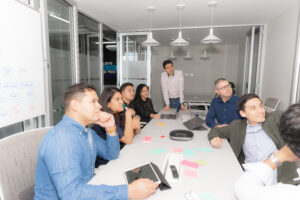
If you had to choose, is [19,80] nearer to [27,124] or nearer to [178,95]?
[27,124]

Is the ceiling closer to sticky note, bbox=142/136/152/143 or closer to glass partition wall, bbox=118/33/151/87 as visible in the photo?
glass partition wall, bbox=118/33/151/87

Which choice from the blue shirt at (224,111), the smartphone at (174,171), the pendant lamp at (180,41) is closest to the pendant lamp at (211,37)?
the pendant lamp at (180,41)

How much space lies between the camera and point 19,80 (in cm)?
228

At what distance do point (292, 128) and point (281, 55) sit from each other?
12.7ft

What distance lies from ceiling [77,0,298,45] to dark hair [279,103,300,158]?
3.11m

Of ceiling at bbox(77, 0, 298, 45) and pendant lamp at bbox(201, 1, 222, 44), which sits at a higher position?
ceiling at bbox(77, 0, 298, 45)

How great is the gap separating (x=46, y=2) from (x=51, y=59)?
2.67ft

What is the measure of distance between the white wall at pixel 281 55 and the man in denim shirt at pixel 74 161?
3616 mm

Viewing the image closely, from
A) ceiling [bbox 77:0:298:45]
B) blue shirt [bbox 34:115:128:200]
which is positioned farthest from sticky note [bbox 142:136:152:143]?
ceiling [bbox 77:0:298:45]

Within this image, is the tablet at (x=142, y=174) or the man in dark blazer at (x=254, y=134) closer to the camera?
the tablet at (x=142, y=174)

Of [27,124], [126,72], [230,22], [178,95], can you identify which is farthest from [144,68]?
[27,124]

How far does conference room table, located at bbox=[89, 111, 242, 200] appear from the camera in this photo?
108 centimetres

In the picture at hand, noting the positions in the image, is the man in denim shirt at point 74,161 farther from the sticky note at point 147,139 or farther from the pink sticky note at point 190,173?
the sticky note at point 147,139

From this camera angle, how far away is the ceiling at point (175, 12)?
3.47 metres
